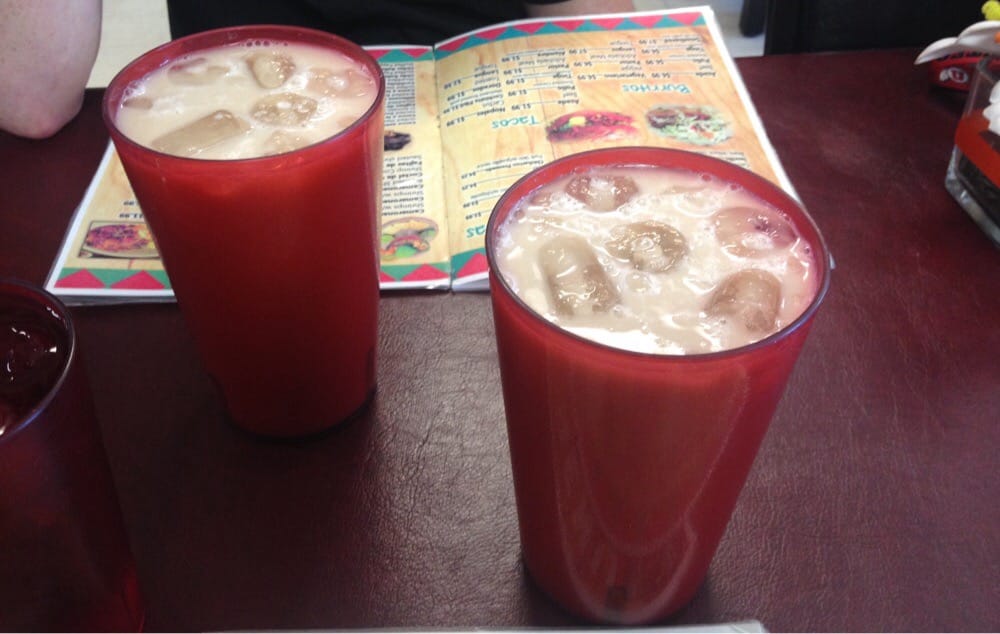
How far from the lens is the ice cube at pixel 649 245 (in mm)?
469

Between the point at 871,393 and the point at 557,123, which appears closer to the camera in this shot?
the point at 871,393

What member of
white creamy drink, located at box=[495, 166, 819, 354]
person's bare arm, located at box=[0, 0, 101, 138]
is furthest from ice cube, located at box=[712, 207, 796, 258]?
person's bare arm, located at box=[0, 0, 101, 138]

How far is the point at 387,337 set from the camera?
72cm

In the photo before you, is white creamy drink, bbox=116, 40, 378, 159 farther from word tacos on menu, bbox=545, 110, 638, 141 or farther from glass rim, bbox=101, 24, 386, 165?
word tacos on menu, bbox=545, 110, 638, 141

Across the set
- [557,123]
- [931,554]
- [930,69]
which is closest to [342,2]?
[557,123]

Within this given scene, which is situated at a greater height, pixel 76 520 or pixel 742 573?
pixel 76 520

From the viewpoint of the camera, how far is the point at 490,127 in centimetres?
94

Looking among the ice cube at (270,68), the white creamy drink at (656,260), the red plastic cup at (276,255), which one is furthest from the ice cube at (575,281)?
the ice cube at (270,68)

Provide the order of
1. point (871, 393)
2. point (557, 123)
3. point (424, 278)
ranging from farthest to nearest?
point (557, 123) < point (424, 278) < point (871, 393)

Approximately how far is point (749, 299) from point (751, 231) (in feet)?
0.22

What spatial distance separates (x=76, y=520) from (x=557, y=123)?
0.65m

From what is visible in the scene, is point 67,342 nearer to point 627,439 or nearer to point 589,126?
point 627,439

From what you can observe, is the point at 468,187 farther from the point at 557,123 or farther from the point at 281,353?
the point at 281,353

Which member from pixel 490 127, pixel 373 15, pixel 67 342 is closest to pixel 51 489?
pixel 67 342
